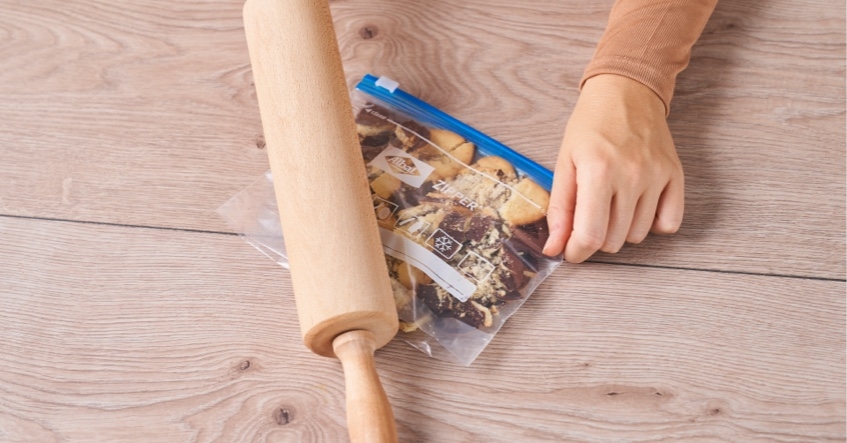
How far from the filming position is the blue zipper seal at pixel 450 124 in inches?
26.3

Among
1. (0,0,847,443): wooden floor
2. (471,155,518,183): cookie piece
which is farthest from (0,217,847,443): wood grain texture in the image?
(471,155,518,183): cookie piece

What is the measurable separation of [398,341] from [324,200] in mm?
130

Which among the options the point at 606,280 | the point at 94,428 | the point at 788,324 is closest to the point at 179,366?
the point at 94,428

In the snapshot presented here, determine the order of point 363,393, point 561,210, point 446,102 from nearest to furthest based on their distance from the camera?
1. point 363,393
2. point 561,210
3. point 446,102

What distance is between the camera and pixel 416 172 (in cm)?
67

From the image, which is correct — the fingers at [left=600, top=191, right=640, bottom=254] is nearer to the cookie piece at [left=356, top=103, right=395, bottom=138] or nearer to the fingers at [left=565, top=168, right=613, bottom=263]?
the fingers at [left=565, top=168, right=613, bottom=263]

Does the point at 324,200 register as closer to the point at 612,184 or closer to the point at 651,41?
the point at 612,184

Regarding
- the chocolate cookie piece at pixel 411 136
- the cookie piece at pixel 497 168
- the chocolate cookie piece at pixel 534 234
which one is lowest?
the chocolate cookie piece at pixel 534 234

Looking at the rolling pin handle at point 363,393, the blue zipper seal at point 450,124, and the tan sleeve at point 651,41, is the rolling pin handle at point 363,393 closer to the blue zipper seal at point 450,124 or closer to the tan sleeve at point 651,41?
the blue zipper seal at point 450,124

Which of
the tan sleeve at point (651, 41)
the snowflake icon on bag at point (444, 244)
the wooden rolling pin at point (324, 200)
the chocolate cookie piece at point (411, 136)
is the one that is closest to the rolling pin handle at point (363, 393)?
the wooden rolling pin at point (324, 200)

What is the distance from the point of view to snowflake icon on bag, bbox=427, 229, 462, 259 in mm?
618

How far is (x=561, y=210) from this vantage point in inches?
24.2

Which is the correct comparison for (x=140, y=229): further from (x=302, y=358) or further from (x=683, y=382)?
(x=683, y=382)

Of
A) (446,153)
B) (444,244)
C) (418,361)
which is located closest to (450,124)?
(446,153)
